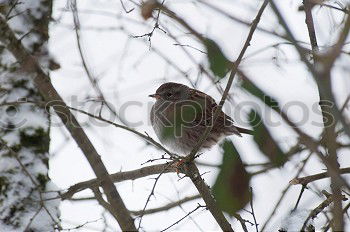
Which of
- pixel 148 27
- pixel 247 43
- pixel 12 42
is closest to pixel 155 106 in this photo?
pixel 148 27

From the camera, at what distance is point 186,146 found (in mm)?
5590

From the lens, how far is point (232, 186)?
4.71ft

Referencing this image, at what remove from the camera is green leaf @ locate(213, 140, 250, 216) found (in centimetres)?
142

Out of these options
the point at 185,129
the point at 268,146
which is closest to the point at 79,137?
the point at 268,146

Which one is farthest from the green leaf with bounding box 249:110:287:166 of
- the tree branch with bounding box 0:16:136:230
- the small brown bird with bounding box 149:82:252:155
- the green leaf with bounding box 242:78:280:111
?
the small brown bird with bounding box 149:82:252:155

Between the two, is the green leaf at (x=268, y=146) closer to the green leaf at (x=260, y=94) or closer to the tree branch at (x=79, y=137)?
the green leaf at (x=260, y=94)

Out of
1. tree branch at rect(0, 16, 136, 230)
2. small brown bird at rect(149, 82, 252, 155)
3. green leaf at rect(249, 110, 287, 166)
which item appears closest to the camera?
green leaf at rect(249, 110, 287, 166)

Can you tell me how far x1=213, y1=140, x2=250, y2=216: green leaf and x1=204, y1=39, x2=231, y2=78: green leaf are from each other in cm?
27

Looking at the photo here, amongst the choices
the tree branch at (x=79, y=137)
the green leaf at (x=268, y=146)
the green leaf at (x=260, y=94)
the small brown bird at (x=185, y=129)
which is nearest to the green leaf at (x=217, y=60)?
the green leaf at (x=260, y=94)

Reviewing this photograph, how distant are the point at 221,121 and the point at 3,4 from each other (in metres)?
2.62

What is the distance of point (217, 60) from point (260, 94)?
0.55 feet

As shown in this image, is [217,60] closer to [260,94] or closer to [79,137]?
[260,94]

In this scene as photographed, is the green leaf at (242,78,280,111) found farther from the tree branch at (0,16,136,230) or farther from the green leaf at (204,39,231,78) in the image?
the tree branch at (0,16,136,230)

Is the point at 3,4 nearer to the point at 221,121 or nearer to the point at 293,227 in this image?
the point at 221,121
